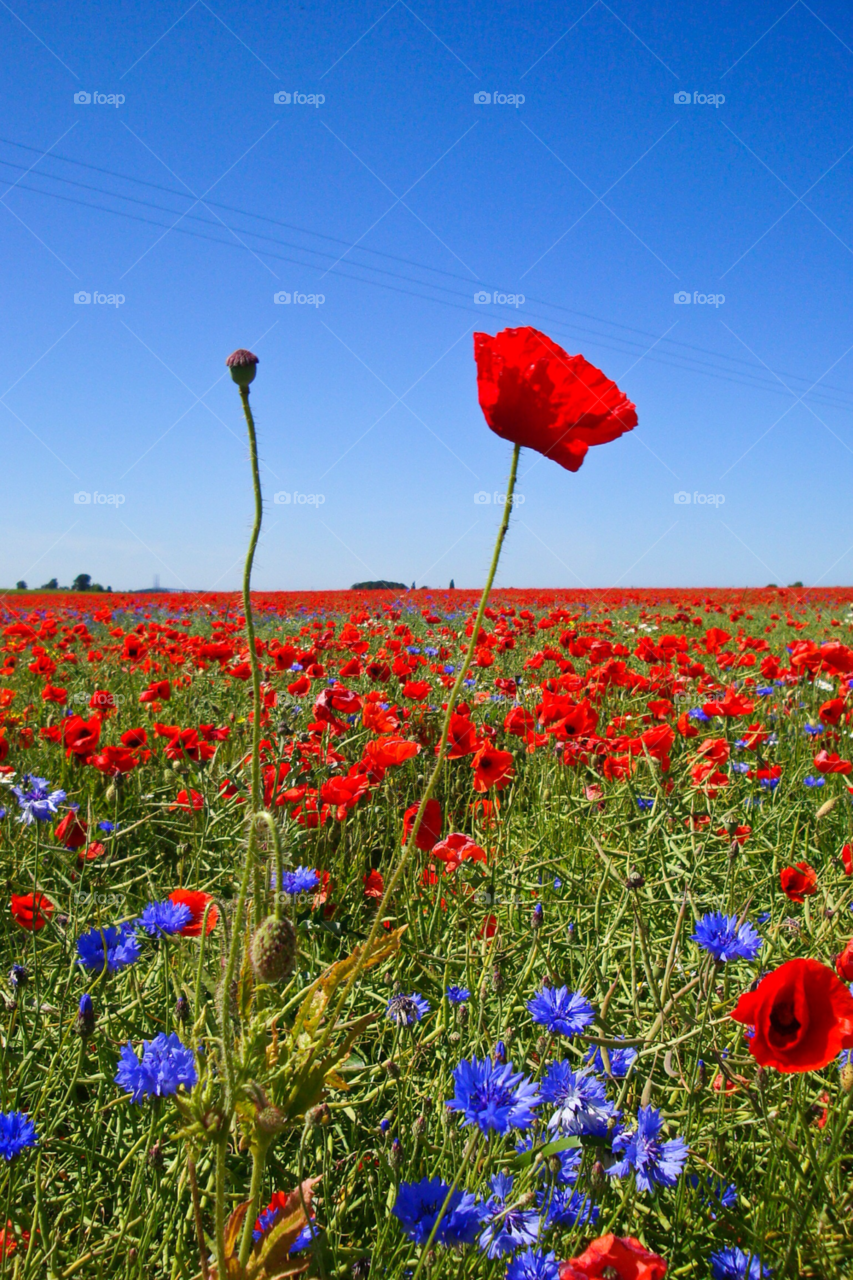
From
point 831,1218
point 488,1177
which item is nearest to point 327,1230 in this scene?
point 488,1177

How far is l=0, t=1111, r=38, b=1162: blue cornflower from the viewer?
979 millimetres

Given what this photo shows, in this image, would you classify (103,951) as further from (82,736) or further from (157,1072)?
(82,736)

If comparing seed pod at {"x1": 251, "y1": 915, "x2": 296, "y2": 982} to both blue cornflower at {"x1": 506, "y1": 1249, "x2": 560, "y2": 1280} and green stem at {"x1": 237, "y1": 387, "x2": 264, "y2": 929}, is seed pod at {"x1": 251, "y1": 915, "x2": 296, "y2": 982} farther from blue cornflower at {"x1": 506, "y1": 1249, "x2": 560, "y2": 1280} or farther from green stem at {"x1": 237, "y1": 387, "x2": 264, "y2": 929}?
blue cornflower at {"x1": 506, "y1": 1249, "x2": 560, "y2": 1280}

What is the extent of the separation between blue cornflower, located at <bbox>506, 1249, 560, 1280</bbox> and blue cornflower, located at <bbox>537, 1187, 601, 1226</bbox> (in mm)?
58

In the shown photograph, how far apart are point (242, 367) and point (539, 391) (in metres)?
0.39

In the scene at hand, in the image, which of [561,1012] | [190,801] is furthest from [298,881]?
[561,1012]

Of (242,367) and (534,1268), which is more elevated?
(242,367)

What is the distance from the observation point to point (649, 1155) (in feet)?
3.42

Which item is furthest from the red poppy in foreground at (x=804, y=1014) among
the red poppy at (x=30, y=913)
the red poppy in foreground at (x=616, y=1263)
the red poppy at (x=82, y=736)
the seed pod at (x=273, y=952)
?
the red poppy at (x=82, y=736)

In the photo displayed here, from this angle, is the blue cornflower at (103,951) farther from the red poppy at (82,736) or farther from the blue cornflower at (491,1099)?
the red poppy at (82,736)

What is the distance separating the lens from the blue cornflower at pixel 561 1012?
1145 millimetres

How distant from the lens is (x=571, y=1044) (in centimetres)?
145

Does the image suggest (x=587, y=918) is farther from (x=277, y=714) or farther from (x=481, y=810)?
(x=277, y=714)

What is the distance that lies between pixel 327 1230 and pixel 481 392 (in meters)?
1.15
